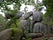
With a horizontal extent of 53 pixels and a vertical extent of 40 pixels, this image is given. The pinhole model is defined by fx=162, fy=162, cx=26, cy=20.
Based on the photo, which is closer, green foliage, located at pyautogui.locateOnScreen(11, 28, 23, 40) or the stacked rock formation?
green foliage, located at pyautogui.locateOnScreen(11, 28, 23, 40)

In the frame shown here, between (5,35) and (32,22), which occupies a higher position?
(32,22)

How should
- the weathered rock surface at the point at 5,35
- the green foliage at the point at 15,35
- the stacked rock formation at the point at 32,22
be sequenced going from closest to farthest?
the weathered rock surface at the point at 5,35, the green foliage at the point at 15,35, the stacked rock formation at the point at 32,22

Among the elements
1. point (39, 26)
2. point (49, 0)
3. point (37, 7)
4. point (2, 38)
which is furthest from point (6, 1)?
point (37, 7)

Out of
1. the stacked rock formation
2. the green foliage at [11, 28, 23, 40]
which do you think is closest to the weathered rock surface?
the green foliage at [11, 28, 23, 40]

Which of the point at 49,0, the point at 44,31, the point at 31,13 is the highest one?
the point at 49,0

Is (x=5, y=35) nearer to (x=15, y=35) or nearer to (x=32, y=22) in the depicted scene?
(x=15, y=35)

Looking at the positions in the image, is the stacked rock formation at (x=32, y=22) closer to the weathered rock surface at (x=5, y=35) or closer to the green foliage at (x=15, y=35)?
the green foliage at (x=15, y=35)

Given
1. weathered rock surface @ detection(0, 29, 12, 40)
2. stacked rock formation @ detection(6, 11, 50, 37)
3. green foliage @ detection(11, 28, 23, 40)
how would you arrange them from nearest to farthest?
weathered rock surface @ detection(0, 29, 12, 40) → green foliage @ detection(11, 28, 23, 40) → stacked rock formation @ detection(6, 11, 50, 37)

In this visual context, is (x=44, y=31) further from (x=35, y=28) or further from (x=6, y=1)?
(x=6, y=1)

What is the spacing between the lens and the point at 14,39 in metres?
10.8

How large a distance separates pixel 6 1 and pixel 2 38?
4.55m

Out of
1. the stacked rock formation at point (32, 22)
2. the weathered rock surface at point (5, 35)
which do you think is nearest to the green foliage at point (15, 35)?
the weathered rock surface at point (5, 35)

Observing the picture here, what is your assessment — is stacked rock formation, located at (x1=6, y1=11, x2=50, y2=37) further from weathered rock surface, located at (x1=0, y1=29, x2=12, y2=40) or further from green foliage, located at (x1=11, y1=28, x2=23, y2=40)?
weathered rock surface, located at (x1=0, y1=29, x2=12, y2=40)

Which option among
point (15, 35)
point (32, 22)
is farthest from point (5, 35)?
point (32, 22)
